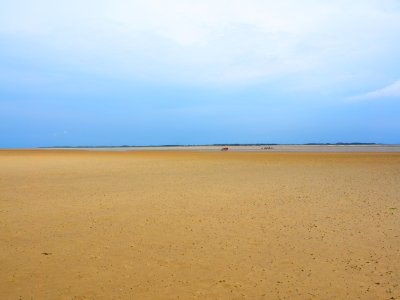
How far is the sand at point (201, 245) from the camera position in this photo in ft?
15.4

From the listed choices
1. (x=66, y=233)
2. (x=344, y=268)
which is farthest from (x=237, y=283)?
(x=66, y=233)

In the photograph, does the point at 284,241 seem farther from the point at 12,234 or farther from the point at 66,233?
the point at 12,234

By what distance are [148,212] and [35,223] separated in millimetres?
2474

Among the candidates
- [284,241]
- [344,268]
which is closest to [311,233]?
[284,241]

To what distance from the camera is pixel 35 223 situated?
7965mm

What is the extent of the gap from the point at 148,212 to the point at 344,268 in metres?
5.01

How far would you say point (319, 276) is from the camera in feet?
16.3

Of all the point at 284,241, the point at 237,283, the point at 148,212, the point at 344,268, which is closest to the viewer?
the point at 237,283

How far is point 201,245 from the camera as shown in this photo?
6.38 metres

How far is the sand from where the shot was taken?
469 cm

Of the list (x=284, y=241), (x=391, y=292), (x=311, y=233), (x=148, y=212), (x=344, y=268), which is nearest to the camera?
(x=391, y=292)

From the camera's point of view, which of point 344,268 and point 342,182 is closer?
point 344,268

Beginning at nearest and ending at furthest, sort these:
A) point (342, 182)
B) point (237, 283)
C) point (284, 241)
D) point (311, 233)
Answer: point (237, 283)
point (284, 241)
point (311, 233)
point (342, 182)

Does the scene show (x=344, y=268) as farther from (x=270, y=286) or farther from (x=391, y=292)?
(x=270, y=286)
